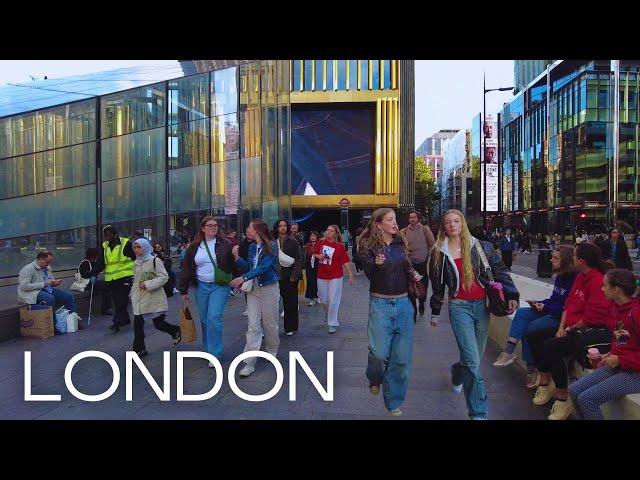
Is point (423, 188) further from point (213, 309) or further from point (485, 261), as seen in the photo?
point (485, 261)

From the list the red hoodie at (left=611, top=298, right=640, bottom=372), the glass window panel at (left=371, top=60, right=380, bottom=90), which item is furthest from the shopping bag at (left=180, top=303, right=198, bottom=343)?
the glass window panel at (left=371, top=60, right=380, bottom=90)

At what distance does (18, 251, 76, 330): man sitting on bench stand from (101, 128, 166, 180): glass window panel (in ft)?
18.2

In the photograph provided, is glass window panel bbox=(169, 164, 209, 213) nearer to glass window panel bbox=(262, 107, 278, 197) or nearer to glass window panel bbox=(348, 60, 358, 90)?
glass window panel bbox=(262, 107, 278, 197)

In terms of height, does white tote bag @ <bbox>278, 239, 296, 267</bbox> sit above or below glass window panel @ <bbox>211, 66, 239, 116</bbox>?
below

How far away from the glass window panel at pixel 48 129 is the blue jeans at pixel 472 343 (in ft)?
35.2

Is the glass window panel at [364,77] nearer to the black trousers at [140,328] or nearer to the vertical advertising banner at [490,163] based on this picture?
the vertical advertising banner at [490,163]

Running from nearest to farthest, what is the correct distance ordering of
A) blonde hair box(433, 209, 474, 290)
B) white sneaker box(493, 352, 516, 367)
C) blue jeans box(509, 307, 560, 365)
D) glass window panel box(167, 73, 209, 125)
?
1. blonde hair box(433, 209, 474, 290)
2. blue jeans box(509, 307, 560, 365)
3. white sneaker box(493, 352, 516, 367)
4. glass window panel box(167, 73, 209, 125)

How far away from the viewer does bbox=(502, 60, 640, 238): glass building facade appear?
5588cm

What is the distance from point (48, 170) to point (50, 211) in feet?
2.94

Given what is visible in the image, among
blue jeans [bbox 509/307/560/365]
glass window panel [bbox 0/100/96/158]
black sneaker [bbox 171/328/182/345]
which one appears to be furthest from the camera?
glass window panel [bbox 0/100/96/158]
